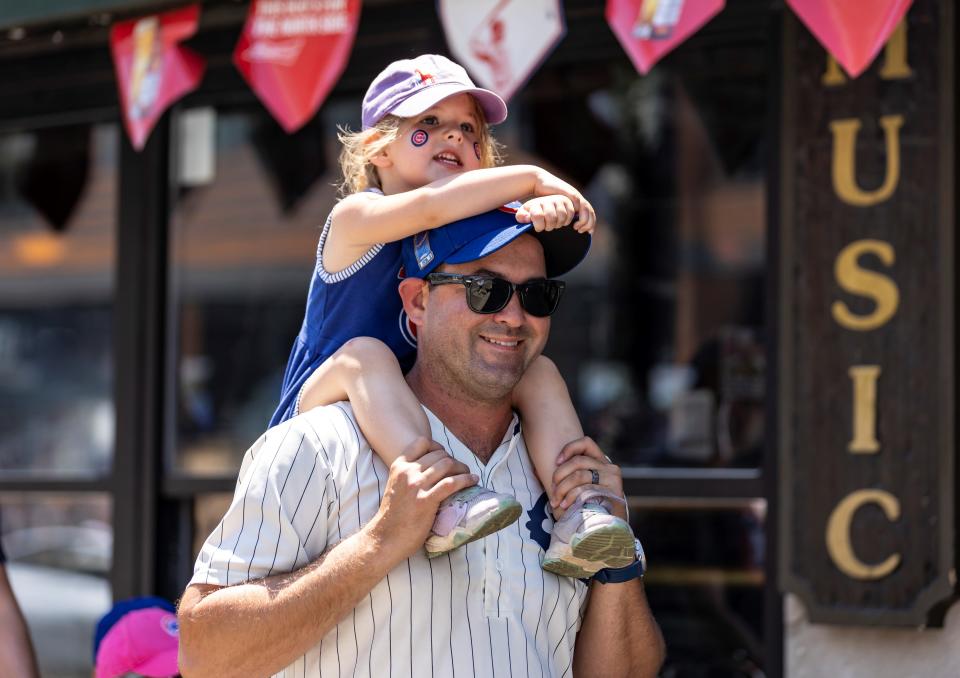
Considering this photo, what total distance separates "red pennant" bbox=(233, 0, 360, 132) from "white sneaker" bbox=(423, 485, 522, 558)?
2245mm

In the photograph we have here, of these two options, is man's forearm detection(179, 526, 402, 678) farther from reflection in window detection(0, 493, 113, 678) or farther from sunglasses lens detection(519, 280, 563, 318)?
reflection in window detection(0, 493, 113, 678)

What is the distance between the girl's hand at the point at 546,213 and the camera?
236cm

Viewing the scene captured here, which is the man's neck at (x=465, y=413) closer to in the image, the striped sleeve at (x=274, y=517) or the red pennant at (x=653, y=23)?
the striped sleeve at (x=274, y=517)

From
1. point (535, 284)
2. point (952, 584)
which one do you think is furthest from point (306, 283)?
point (535, 284)

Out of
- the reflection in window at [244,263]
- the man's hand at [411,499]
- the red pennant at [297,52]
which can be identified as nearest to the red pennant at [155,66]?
the red pennant at [297,52]

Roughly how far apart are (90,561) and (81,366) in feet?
3.97

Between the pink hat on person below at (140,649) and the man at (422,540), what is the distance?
59.7 inches

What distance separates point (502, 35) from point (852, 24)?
1086 mm

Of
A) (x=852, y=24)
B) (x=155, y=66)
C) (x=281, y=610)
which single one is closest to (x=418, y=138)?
(x=281, y=610)

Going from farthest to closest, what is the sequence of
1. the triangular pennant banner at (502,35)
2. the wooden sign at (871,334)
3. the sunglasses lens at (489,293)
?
the triangular pennant banner at (502,35) → the wooden sign at (871,334) → the sunglasses lens at (489,293)

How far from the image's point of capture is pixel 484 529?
7.06ft

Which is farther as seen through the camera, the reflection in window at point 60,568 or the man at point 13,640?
the reflection in window at point 60,568

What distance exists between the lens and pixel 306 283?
21.5ft

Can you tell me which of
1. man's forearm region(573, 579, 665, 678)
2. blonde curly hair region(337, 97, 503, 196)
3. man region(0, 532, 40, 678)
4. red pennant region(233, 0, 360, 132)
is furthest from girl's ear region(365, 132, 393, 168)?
man region(0, 532, 40, 678)
